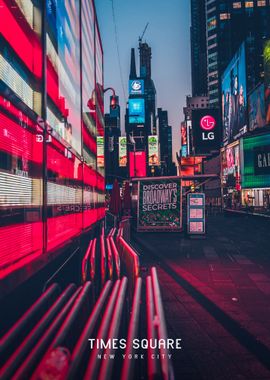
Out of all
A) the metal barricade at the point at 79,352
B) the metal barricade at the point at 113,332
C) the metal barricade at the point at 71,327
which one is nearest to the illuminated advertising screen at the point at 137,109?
the metal barricade at the point at 113,332

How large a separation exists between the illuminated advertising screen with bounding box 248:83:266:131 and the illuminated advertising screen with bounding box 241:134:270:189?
172 centimetres

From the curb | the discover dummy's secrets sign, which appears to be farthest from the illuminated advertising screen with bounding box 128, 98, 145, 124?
the curb

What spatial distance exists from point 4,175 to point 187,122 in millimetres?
102650

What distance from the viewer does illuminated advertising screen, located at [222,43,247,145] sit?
1770 inches

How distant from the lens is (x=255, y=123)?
1628 inches

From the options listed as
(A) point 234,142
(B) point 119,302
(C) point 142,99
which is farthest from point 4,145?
(C) point 142,99

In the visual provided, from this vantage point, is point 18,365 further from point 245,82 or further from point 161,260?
point 245,82

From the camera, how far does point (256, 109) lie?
4100 cm

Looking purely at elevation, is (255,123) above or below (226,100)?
below

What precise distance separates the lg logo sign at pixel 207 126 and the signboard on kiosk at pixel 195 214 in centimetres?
3688

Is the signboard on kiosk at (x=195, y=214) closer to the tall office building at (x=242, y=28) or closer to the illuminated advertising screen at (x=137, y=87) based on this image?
the illuminated advertising screen at (x=137, y=87)

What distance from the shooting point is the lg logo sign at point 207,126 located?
5143 centimetres

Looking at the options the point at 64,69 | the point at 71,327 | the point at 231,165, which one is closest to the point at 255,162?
the point at 231,165

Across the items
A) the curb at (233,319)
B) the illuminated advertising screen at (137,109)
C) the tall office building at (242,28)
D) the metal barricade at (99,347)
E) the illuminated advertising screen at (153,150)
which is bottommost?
the curb at (233,319)
